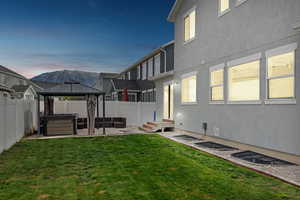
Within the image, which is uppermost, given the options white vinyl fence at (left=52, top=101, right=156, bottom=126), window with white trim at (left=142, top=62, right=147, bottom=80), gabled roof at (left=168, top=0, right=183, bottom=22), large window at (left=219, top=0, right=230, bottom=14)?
gabled roof at (left=168, top=0, right=183, bottom=22)

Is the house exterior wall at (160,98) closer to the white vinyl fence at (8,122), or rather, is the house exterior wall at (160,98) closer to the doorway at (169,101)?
the doorway at (169,101)

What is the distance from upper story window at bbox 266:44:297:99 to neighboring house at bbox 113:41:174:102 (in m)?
7.26

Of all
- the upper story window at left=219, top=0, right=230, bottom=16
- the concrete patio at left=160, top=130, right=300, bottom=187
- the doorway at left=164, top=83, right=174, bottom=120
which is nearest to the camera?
the concrete patio at left=160, top=130, right=300, bottom=187

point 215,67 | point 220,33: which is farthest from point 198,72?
point 220,33

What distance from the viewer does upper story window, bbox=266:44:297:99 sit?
5.33 metres

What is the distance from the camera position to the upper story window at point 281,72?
210 inches

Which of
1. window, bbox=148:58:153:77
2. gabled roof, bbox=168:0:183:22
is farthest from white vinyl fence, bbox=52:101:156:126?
gabled roof, bbox=168:0:183:22

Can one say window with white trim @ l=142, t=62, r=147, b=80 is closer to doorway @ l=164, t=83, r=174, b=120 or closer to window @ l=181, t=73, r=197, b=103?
doorway @ l=164, t=83, r=174, b=120

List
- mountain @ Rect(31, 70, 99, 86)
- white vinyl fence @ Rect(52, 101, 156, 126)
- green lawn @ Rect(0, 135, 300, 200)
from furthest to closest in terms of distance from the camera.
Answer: mountain @ Rect(31, 70, 99, 86) < white vinyl fence @ Rect(52, 101, 156, 126) < green lawn @ Rect(0, 135, 300, 200)

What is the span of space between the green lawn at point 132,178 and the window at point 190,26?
623 cm

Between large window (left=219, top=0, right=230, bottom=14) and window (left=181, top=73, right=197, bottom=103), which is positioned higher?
large window (left=219, top=0, right=230, bottom=14)

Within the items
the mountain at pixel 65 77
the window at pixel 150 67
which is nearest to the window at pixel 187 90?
the window at pixel 150 67

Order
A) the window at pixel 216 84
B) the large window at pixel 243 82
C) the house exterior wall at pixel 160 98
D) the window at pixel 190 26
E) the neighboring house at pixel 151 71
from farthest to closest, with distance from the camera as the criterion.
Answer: the neighboring house at pixel 151 71, the house exterior wall at pixel 160 98, the window at pixel 190 26, the window at pixel 216 84, the large window at pixel 243 82

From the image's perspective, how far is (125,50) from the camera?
36562 mm
